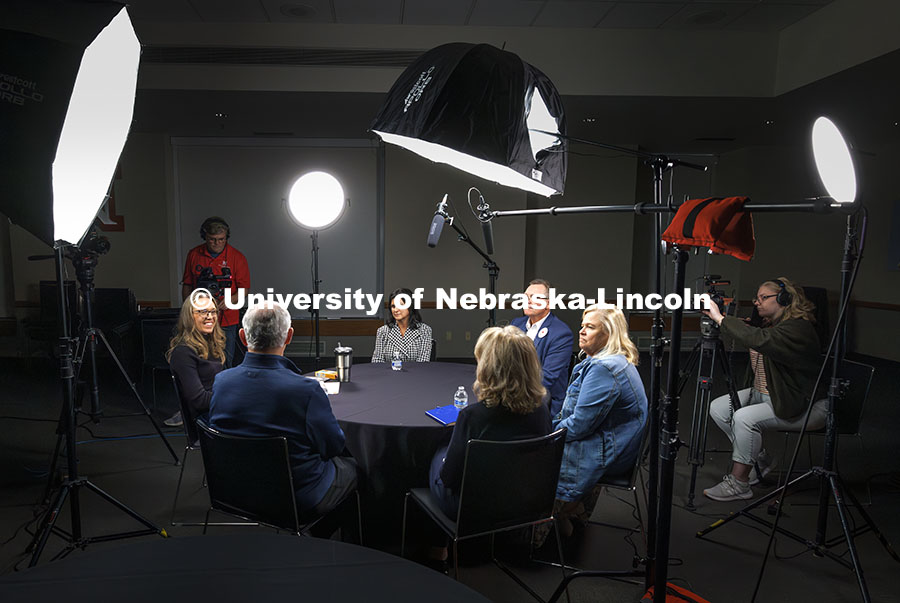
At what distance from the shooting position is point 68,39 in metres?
0.83

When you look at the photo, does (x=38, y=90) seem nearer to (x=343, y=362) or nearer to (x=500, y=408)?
(x=500, y=408)

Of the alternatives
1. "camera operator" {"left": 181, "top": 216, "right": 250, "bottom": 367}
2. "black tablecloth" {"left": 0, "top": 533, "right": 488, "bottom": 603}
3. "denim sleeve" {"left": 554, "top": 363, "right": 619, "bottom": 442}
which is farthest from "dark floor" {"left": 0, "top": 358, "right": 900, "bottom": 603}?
"black tablecloth" {"left": 0, "top": 533, "right": 488, "bottom": 603}

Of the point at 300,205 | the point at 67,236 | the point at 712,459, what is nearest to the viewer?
the point at 67,236

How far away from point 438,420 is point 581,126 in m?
4.11

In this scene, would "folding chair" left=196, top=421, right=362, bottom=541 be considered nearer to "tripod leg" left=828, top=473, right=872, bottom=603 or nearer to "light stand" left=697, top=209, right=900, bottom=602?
"light stand" left=697, top=209, right=900, bottom=602

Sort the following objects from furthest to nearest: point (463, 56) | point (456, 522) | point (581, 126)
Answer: point (581, 126) → point (456, 522) → point (463, 56)

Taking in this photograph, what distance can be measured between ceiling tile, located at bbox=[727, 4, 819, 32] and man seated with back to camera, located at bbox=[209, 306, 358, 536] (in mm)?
4001

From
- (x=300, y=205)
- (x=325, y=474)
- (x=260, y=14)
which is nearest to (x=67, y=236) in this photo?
(x=325, y=474)

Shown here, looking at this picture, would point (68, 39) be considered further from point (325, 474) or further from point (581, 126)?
point (581, 126)

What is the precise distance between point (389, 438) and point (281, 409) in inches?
19.0

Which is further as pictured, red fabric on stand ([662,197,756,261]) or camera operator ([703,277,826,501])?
camera operator ([703,277,826,501])

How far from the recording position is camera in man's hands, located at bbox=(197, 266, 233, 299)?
3880 mm

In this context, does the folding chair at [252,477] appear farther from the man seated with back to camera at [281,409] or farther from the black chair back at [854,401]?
the black chair back at [854,401]

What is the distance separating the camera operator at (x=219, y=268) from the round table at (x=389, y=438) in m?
1.96
